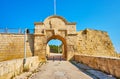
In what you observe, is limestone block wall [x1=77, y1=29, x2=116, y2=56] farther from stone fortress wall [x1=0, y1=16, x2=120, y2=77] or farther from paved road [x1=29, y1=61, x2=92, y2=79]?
paved road [x1=29, y1=61, x2=92, y2=79]

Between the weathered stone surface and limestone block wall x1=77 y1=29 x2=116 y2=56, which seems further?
limestone block wall x1=77 y1=29 x2=116 y2=56

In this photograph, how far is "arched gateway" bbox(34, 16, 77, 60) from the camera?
17253mm

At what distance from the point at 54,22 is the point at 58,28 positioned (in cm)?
98

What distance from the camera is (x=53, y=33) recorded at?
57.6 ft

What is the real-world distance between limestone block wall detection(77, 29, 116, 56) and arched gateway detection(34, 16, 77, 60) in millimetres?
4312

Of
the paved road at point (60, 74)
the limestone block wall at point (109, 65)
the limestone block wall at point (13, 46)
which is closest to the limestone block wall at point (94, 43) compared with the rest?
the limestone block wall at point (13, 46)

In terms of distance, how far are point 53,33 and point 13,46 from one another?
18.5 ft

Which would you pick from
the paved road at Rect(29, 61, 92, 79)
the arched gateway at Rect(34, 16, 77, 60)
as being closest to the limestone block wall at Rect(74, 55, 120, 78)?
the paved road at Rect(29, 61, 92, 79)

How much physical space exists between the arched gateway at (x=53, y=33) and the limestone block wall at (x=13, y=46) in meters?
0.91

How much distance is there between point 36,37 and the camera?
56.8 ft

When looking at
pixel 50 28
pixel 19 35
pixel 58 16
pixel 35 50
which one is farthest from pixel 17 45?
pixel 58 16

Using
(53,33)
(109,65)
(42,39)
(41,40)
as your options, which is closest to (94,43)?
(53,33)

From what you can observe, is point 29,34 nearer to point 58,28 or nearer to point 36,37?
point 36,37

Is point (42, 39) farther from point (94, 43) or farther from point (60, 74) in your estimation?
point (94, 43)
